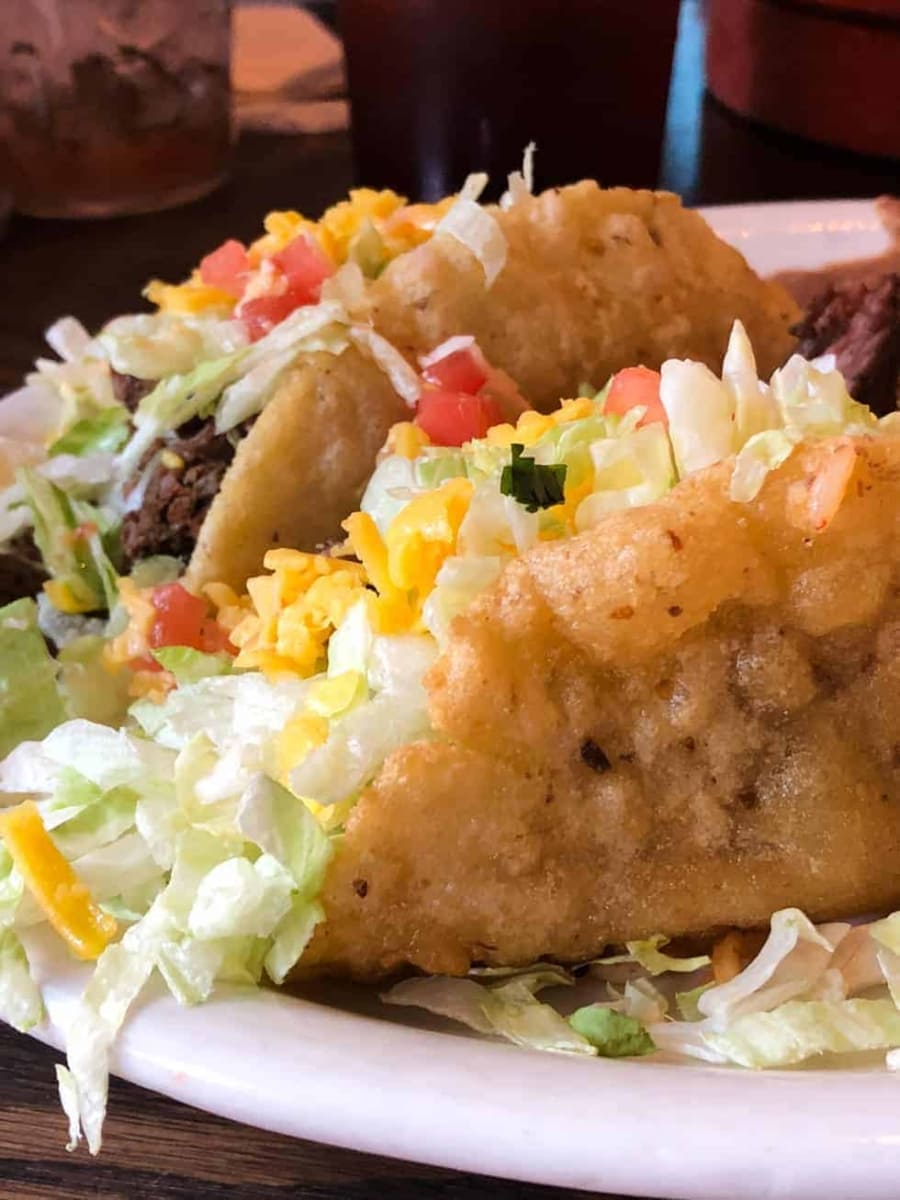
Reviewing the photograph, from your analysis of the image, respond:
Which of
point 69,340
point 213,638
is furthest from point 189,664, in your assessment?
point 69,340

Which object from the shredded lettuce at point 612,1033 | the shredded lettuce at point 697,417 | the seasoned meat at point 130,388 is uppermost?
the shredded lettuce at point 697,417

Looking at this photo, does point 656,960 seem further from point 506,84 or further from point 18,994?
point 506,84

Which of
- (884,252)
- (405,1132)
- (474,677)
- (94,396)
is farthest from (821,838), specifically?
(884,252)

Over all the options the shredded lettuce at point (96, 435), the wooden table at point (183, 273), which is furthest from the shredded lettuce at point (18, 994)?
the shredded lettuce at point (96, 435)

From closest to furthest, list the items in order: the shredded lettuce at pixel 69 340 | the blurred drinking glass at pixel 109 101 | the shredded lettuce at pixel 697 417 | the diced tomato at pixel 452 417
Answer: the shredded lettuce at pixel 697 417, the diced tomato at pixel 452 417, the shredded lettuce at pixel 69 340, the blurred drinking glass at pixel 109 101

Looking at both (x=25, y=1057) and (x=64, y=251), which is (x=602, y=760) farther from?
(x=64, y=251)

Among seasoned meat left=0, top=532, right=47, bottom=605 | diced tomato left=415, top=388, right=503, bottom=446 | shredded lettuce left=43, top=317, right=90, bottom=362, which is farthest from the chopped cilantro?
shredded lettuce left=43, top=317, right=90, bottom=362

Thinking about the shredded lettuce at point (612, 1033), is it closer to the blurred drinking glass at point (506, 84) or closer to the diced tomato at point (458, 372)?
the diced tomato at point (458, 372)
